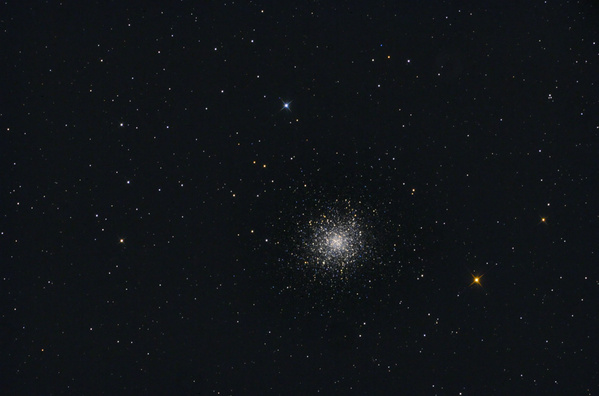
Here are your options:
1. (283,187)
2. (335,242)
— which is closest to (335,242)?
(335,242)

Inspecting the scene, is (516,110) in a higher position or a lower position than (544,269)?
higher

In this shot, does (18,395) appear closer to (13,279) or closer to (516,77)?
(13,279)

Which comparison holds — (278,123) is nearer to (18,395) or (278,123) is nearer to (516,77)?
(516,77)

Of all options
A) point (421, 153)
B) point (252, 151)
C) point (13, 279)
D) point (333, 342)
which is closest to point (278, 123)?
point (252, 151)

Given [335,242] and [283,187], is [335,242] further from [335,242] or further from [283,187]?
[283,187]

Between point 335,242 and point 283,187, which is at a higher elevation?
point 283,187

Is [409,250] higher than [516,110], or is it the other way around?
[516,110]

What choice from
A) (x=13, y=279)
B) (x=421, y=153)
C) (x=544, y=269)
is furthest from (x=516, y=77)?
(x=13, y=279)

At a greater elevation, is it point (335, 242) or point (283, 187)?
point (283, 187)

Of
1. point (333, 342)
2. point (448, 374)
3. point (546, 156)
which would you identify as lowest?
point (448, 374)
